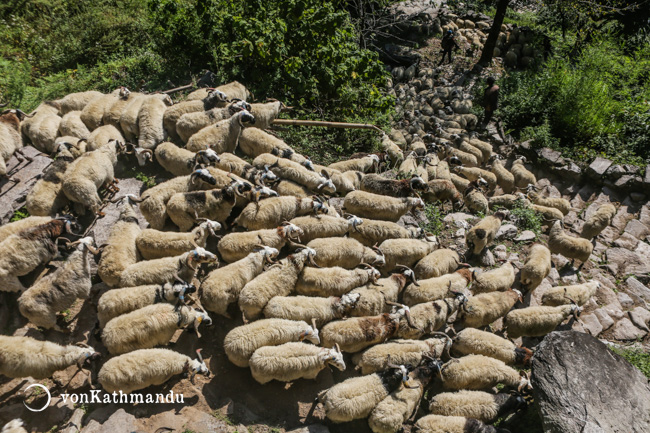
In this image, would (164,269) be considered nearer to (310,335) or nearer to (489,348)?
(310,335)

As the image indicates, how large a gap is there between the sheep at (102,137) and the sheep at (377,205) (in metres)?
5.48

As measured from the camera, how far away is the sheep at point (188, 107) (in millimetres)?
9648

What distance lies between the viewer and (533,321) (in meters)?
7.54

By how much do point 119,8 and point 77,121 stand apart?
9291 millimetres

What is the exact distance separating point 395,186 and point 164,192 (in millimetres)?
5162

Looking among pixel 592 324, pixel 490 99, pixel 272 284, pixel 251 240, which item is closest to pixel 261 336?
pixel 272 284

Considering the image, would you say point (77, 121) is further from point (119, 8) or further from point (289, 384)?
point (119, 8)

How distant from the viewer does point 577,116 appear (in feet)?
45.1

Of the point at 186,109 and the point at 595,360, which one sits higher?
the point at 186,109

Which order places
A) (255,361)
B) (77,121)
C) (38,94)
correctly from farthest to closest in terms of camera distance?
(38,94)
(77,121)
(255,361)

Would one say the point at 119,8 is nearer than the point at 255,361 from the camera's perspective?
No

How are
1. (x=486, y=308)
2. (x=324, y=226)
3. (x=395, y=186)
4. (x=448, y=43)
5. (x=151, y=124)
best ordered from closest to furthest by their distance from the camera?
(x=486, y=308), (x=324, y=226), (x=151, y=124), (x=395, y=186), (x=448, y=43)

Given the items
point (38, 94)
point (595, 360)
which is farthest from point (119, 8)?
point (595, 360)

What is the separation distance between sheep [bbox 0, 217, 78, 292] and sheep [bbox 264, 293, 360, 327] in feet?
12.9
